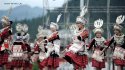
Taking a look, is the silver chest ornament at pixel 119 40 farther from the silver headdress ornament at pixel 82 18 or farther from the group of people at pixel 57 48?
the silver headdress ornament at pixel 82 18

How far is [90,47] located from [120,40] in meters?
0.65

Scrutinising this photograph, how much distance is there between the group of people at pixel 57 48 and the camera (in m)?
8.49

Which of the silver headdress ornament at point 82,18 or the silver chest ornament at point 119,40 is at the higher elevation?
the silver headdress ornament at point 82,18

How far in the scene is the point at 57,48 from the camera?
8906mm

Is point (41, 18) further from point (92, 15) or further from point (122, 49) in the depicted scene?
point (122, 49)

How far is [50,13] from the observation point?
14758 millimetres

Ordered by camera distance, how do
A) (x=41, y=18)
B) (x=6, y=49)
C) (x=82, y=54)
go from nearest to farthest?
1. (x=82, y=54)
2. (x=6, y=49)
3. (x=41, y=18)

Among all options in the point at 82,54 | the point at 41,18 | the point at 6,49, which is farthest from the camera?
the point at 41,18

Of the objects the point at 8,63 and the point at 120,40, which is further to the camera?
the point at 8,63

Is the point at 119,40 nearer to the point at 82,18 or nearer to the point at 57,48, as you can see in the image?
the point at 82,18

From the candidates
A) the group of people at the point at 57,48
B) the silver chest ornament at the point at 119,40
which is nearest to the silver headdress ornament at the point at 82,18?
the group of people at the point at 57,48

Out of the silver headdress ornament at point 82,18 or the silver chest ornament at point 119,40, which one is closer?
the silver chest ornament at point 119,40

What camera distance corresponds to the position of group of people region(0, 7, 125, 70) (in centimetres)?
849

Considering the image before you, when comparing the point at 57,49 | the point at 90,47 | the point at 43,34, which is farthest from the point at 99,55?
the point at 43,34
